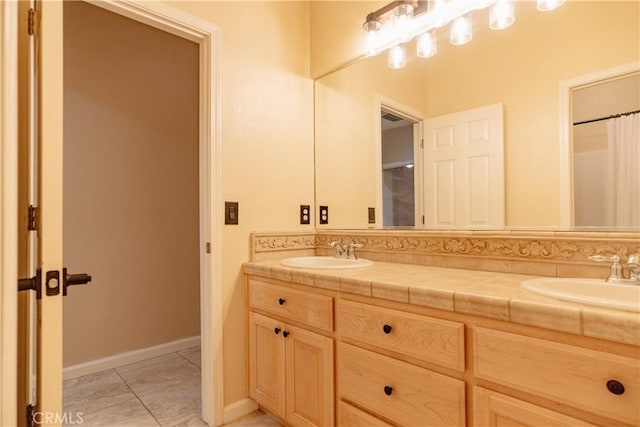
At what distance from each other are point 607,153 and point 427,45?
0.97 metres

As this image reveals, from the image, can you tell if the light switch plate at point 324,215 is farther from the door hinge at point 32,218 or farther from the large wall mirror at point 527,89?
the door hinge at point 32,218

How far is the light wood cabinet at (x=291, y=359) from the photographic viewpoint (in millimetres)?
1417

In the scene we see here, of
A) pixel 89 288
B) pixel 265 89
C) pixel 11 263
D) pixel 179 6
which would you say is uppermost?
pixel 179 6

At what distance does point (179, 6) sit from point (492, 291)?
183 cm

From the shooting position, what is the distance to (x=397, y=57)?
6.34ft

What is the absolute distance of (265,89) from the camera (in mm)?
2014

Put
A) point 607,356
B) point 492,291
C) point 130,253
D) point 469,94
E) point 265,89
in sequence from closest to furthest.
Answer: point 607,356 < point 492,291 < point 469,94 < point 265,89 < point 130,253

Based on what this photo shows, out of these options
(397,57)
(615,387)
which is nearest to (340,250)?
(397,57)

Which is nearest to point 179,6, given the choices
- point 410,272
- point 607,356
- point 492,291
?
point 410,272

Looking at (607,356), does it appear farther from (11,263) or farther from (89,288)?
(89,288)

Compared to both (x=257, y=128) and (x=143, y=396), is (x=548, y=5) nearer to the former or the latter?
(x=257, y=128)

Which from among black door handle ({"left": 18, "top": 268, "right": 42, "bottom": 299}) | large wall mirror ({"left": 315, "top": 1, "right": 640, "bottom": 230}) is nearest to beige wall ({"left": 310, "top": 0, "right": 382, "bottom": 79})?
large wall mirror ({"left": 315, "top": 1, "right": 640, "bottom": 230})

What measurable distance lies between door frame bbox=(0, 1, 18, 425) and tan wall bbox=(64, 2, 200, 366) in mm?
1789

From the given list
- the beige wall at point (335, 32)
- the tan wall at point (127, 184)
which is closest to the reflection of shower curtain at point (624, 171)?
the beige wall at point (335, 32)
